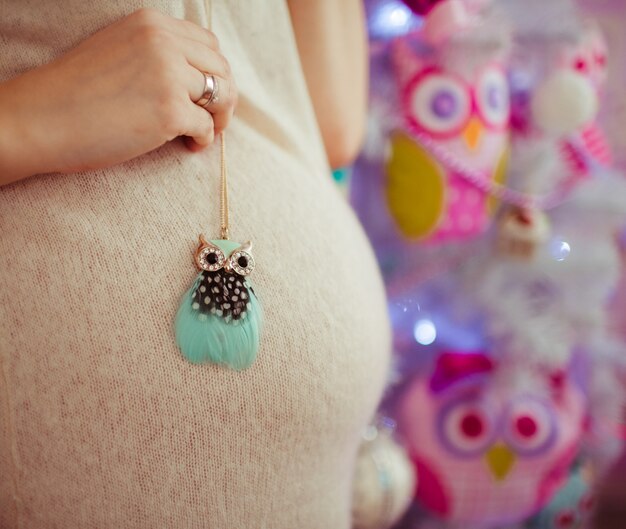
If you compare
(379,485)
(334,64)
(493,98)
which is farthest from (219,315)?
(493,98)

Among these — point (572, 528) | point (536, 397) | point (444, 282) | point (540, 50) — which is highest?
point (540, 50)

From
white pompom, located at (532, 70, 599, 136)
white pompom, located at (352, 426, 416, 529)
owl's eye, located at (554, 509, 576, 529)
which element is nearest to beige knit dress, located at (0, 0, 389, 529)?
white pompom, located at (352, 426, 416, 529)

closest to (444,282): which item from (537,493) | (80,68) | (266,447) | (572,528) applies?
(537,493)

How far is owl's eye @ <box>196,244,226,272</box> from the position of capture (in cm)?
53

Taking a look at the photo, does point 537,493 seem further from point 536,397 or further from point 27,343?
point 27,343

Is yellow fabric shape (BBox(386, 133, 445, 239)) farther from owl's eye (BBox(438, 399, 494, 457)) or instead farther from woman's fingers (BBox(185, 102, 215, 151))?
woman's fingers (BBox(185, 102, 215, 151))

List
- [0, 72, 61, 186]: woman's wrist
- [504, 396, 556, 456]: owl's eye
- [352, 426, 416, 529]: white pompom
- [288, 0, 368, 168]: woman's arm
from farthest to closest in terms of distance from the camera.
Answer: [504, 396, 556, 456]: owl's eye → [352, 426, 416, 529]: white pompom → [288, 0, 368, 168]: woman's arm → [0, 72, 61, 186]: woman's wrist

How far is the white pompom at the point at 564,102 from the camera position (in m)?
1.06

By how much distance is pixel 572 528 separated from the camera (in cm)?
129

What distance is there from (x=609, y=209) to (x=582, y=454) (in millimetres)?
519

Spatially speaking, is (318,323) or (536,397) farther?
(536,397)

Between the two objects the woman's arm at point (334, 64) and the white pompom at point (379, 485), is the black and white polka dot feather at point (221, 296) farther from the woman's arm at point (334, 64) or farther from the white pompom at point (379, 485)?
the white pompom at point (379, 485)

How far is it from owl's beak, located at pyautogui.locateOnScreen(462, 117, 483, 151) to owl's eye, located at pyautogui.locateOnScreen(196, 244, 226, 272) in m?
0.62

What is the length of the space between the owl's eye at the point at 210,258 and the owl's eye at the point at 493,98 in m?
0.65
